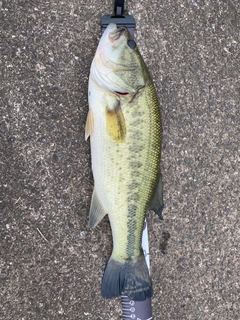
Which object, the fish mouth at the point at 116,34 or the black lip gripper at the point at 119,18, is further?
the black lip gripper at the point at 119,18

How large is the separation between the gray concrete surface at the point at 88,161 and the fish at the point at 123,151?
0.19 meters

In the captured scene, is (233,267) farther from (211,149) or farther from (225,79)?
(225,79)

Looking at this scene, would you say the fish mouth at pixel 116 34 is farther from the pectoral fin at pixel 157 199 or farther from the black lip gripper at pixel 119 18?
the pectoral fin at pixel 157 199

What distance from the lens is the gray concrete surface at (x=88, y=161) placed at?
7.06 feet

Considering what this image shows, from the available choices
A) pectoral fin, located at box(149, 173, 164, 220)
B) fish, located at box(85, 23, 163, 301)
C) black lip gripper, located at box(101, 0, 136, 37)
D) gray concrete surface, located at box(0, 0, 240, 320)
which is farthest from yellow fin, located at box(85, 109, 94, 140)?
black lip gripper, located at box(101, 0, 136, 37)

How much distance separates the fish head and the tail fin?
939 millimetres

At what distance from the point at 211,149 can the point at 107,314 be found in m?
1.22

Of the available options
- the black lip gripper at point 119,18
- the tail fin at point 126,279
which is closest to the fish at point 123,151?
the tail fin at point 126,279

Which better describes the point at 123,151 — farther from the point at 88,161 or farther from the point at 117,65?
the point at 117,65

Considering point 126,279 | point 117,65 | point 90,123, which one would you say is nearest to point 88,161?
point 90,123

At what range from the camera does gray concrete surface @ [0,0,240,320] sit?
7.06 ft

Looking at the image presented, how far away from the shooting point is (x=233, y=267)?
250 cm

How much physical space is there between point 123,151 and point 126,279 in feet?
2.30

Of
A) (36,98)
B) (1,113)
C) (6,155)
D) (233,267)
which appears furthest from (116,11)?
(233,267)
